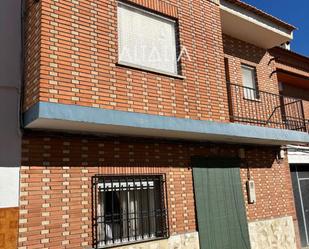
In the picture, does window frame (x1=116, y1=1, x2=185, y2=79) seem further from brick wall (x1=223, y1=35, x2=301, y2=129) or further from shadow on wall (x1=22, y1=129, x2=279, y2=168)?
brick wall (x1=223, y1=35, x2=301, y2=129)

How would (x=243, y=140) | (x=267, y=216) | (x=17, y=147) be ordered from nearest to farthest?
(x=17, y=147), (x=243, y=140), (x=267, y=216)

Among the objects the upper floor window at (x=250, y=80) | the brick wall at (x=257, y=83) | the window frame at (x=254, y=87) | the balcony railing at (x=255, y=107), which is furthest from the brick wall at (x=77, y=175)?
the upper floor window at (x=250, y=80)

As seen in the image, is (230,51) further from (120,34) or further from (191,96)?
(120,34)

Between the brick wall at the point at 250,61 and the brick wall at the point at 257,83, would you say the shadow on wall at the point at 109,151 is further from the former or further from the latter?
the brick wall at the point at 250,61

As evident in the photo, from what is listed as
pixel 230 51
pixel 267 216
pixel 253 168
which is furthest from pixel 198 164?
pixel 230 51

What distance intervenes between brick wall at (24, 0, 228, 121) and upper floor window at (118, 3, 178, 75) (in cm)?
18

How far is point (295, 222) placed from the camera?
10.8m

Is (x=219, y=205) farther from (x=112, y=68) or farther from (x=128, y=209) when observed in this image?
(x=112, y=68)

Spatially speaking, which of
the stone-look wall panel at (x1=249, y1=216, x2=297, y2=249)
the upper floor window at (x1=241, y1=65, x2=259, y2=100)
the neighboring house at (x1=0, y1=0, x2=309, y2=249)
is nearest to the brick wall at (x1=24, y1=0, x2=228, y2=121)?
the neighboring house at (x1=0, y1=0, x2=309, y2=249)

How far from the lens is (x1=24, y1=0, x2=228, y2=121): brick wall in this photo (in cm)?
590

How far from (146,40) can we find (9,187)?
378 centimetres

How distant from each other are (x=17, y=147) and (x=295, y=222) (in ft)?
27.6

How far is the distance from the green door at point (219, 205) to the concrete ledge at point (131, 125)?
684 millimetres

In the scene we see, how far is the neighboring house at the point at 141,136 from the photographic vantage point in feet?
19.2
